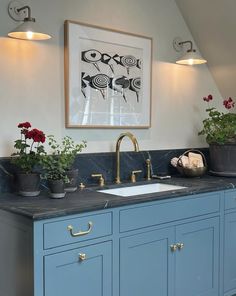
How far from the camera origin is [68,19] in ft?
8.89

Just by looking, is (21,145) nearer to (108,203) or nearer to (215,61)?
(108,203)

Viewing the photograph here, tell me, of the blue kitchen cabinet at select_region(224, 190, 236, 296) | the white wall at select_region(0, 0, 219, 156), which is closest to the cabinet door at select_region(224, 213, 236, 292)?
the blue kitchen cabinet at select_region(224, 190, 236, 296)

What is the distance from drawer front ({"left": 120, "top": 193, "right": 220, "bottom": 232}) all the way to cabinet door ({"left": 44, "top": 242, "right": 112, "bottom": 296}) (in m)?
0.19

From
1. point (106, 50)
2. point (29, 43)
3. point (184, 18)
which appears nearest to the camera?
point (29, 43)

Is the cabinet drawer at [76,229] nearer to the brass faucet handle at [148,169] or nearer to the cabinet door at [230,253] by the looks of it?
the brass faucet handle at [148,169]

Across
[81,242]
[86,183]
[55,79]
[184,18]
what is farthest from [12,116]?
[184,18]

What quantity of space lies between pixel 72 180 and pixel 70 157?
18cm

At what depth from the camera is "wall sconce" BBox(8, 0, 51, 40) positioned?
2320 millimetres

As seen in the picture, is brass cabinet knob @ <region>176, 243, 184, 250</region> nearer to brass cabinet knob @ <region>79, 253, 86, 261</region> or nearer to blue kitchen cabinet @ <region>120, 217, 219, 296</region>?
blue kitchen cabinet @ <region>120, 217, 219, 296</region>

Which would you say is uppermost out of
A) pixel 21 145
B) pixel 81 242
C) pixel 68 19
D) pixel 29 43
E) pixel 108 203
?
pixel 68 19

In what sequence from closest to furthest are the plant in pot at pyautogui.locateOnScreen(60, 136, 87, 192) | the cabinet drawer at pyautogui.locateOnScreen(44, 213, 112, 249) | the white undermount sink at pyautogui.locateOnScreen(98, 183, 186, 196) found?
the cabinet drawer at pyautogui.locateOnScreen(44, 213, 112, 249), the plant in pot at pyautogui.locateOnScreen(60, 136, 87, 192), the white undermount sink at pyautogui.locateOnScreen(98, 183, 186, 196)

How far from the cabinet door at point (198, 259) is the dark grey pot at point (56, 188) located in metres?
0.78

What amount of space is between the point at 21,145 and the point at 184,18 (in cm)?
187

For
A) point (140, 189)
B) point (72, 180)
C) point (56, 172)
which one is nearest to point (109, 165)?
point (140, 189)
